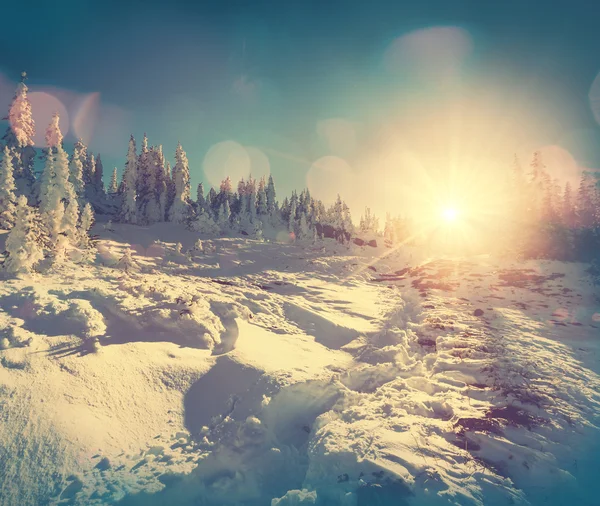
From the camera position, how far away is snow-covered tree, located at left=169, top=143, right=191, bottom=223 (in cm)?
5925

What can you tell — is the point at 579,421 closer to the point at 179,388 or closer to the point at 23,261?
the point at 179,388

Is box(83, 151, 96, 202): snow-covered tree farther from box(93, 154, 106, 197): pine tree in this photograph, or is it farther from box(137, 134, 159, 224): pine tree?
box(137, 134, 159, 224): pine tree

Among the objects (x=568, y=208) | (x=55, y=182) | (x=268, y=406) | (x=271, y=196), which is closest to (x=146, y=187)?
(x=55, y=182)

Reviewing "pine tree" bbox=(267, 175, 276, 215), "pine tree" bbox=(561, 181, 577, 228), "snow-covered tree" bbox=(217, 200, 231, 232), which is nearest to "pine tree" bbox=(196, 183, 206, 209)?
"snow-covered tree" bbox=(217, 200, 231, 232)

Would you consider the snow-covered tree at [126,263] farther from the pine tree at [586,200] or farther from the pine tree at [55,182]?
the pine tree at [586,200]

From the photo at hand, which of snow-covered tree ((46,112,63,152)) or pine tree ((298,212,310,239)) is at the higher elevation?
snow-covered tree ((46,112,63,152))

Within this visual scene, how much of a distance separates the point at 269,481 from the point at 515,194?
6632 centimetres

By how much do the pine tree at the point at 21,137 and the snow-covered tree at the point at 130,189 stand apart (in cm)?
1314

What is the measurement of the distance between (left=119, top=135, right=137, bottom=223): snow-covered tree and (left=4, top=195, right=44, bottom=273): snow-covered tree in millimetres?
39524

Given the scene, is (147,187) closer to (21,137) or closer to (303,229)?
(21,137)

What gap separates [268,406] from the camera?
30.0 ft

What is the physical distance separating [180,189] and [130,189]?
30.3 feet

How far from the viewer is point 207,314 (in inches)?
576

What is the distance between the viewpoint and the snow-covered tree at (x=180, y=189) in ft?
194
